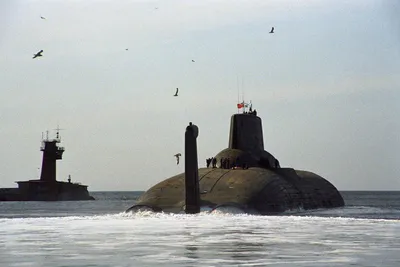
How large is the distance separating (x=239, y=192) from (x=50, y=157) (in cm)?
8469

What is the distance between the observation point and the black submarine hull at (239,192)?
48094 millimetres

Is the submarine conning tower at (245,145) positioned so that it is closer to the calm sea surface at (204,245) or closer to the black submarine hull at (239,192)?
the black submarine hull at (239,192)

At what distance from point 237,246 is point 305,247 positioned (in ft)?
7.98

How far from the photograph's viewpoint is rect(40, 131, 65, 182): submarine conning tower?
126312mm

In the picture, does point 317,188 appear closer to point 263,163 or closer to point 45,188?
point 263,163

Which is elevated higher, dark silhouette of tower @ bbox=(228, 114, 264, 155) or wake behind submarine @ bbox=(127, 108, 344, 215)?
dark silhouette of tower @ bbox=(228, 114, 264, 155)

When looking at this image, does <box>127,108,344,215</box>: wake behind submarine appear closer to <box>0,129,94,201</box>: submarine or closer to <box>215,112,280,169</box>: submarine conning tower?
<box>215,112,280,169</box>: submarine conning tower

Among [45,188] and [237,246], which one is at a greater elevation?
[45,188]

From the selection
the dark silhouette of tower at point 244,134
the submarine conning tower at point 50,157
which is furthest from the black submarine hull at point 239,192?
the submarine conning tower at point 50,157

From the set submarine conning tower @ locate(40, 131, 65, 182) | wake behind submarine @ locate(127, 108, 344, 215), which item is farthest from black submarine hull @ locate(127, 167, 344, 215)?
submarine conning tower @ locate(40, 131, 65, 182)

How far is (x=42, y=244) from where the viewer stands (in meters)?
25.4

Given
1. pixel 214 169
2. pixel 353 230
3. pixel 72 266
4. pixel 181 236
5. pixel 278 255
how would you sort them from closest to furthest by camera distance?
pixel 72 266 < pixel 278 255 < pixel 181 236 < pixel 353 230 < pixel 214 169

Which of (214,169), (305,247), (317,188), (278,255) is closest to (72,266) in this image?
(278,255)

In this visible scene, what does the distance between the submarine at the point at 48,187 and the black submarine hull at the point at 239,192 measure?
75140 mm
